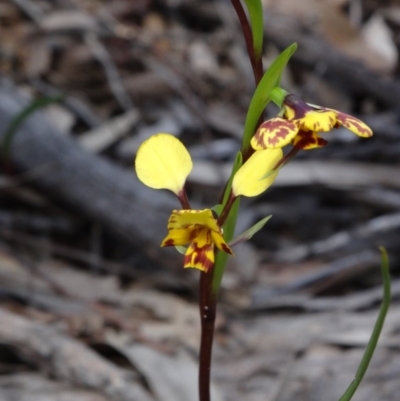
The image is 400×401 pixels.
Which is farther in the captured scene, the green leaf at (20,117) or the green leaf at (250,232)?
the green leaf at (20,117)

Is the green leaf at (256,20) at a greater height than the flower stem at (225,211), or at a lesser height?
greater

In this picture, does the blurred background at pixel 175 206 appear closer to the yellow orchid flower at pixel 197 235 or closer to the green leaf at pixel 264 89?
the yellow orchid flower at pixel 197 235

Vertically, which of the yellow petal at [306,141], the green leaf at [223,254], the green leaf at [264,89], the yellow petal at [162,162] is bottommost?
the green leaf at [223,254]

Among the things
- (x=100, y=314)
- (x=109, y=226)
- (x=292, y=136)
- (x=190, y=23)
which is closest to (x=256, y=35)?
(x=292, y=136)

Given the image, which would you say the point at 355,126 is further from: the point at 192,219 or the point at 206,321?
the point at 206,321

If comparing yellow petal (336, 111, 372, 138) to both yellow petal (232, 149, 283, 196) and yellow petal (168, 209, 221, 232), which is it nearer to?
yellow petal (232, 149, 283, 196)

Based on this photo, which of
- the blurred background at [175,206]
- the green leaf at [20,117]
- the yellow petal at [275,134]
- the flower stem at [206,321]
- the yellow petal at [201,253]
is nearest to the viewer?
the yellow petal at [275,134]

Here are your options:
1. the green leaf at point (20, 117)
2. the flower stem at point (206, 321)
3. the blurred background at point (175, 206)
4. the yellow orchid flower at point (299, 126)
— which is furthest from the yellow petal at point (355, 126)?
the green leaf at point (20, 117)
